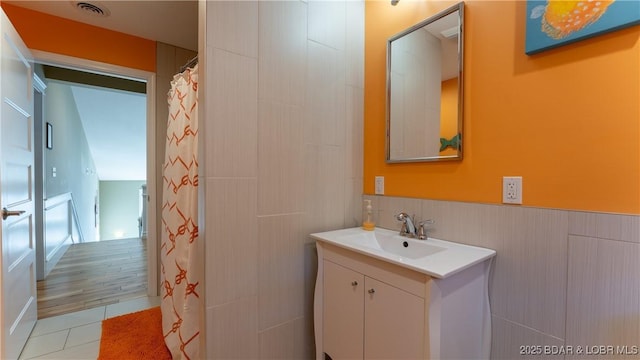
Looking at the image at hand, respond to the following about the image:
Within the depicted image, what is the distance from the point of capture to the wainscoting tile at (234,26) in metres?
1.24

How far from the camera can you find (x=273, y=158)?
1431 millimetres

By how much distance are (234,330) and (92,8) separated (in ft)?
8.46

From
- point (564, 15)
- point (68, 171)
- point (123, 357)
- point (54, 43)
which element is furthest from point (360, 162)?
point (68, 171)

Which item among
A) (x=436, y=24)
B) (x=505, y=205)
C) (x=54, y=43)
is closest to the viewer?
(x=505, y=205)

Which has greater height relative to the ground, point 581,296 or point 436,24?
point 436,24

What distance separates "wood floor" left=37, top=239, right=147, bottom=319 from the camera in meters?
2.47

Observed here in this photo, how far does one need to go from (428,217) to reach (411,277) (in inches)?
20.5

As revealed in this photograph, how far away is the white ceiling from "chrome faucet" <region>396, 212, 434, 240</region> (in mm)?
2156

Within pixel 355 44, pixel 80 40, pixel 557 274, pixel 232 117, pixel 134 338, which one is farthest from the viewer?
pixel 80 40

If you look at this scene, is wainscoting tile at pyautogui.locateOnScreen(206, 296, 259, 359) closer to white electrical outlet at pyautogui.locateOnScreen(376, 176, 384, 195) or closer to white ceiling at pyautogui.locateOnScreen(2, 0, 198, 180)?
white electrical outlet at pyautogui.locateOnScreen(376, 176, 384, 195)

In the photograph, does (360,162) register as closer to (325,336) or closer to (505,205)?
(505,205)

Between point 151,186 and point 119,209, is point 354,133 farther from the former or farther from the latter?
point 119,209

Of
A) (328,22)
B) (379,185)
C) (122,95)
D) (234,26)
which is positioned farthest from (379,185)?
(122,95)

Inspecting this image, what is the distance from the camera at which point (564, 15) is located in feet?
3.30
